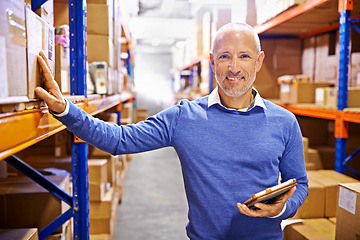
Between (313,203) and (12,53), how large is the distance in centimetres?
224

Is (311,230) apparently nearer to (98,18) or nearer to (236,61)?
(236,61)

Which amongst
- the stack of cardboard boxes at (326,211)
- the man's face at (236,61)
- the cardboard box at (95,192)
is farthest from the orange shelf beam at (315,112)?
the cardboard box at (95,192)

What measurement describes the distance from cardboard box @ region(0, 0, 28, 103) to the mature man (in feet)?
1.71

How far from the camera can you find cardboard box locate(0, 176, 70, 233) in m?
1.66

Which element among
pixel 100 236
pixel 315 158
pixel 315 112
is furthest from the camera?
pixel 315 158

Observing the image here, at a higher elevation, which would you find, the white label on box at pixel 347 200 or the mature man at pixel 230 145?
the mature man at pixel 230 145

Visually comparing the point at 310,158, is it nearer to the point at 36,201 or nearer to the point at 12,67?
the point at 36,201

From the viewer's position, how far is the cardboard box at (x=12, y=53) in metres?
0.78

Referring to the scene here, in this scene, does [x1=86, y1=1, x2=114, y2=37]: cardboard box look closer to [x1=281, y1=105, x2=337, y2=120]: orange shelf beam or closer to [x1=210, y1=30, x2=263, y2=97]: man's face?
[x1=210, y1=30, x2=263, y2=97]: man's face

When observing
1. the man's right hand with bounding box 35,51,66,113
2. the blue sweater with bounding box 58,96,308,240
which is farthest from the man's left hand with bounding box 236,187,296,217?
the man's right hand with bounding box 35,51,66,113

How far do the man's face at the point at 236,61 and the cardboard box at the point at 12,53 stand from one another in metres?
0.95

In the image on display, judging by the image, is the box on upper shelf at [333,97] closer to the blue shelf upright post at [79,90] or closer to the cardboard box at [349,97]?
the cardboard box at [349,97]

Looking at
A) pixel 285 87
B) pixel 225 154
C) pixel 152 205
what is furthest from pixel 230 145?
pixel 152 205

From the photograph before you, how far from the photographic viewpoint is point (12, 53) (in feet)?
2.76
